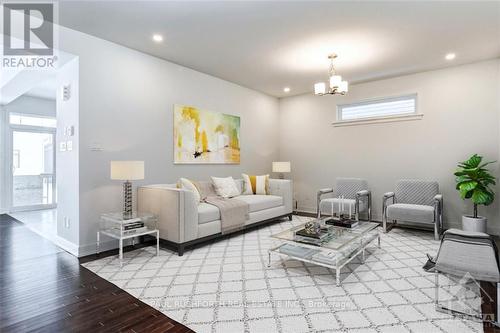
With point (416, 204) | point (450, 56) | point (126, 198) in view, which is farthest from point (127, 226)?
point (450, 56)

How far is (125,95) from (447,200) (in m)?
5.66

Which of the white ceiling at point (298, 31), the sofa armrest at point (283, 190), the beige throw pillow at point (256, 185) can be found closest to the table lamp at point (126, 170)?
the white ceiling at point (298, 31)

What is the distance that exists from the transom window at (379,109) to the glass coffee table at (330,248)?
3.05 m

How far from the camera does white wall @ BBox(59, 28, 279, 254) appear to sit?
346 centimetres

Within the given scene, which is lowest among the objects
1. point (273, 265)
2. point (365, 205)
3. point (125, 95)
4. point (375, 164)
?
point (273, 265)

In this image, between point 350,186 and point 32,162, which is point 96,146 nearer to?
point 350,186

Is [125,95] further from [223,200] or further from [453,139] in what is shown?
[453,139]

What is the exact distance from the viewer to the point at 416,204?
4.63 meters

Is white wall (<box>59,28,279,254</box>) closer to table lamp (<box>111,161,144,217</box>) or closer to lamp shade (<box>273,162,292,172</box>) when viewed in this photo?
table lamp (<box>111,161,144,217</box>)

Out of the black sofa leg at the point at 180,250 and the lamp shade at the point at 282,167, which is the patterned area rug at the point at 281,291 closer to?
the black sofa leg at the point at 180,250

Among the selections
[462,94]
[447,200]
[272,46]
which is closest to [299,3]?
[272,46]

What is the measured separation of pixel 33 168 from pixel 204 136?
5.21m

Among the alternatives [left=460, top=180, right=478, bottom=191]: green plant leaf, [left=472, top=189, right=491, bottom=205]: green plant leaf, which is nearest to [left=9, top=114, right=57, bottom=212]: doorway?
[left=460, top=180, right=478, bottom=191]: green plant leaf

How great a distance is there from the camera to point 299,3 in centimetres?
280
